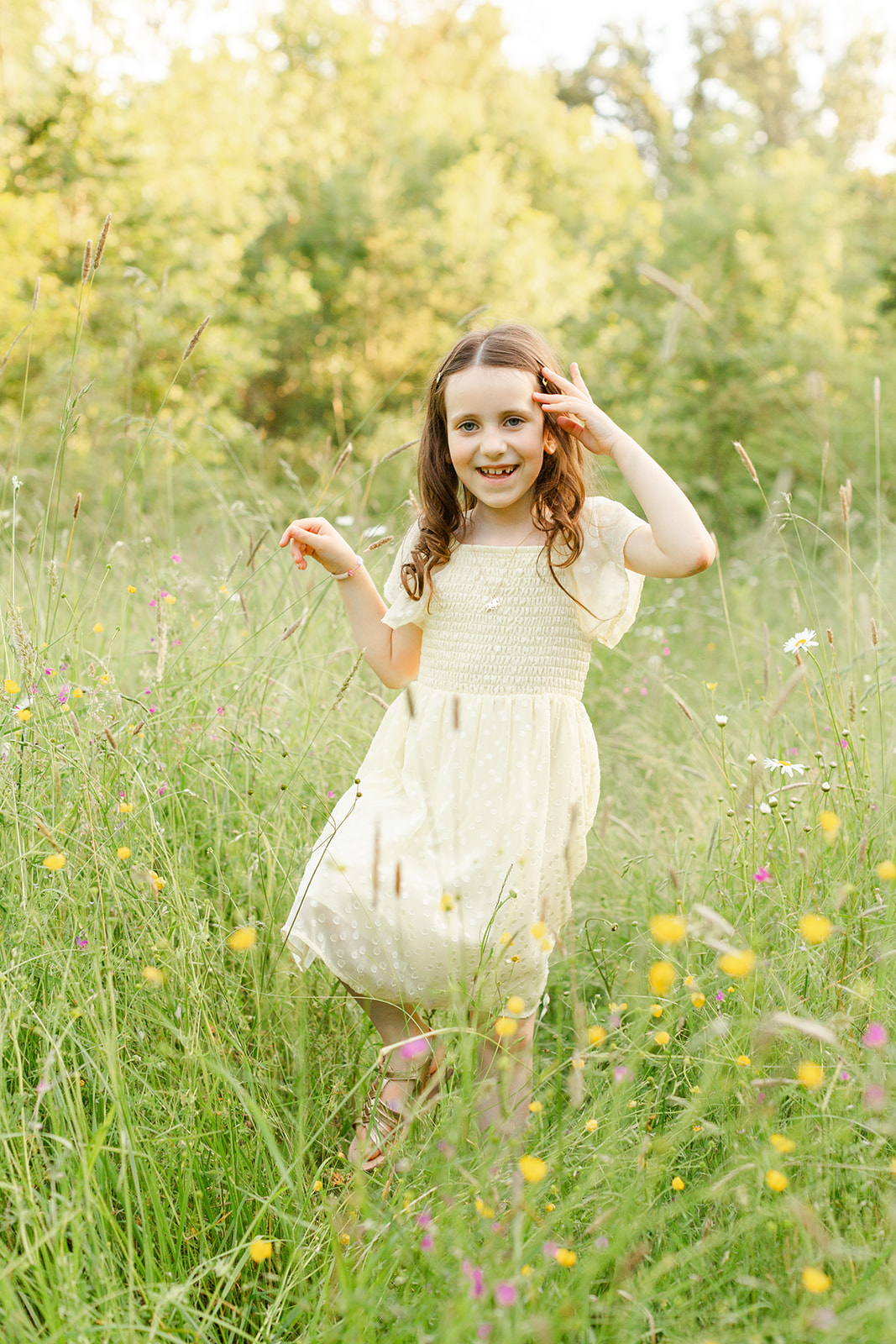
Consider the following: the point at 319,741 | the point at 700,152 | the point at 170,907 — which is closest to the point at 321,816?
the point at 319,741

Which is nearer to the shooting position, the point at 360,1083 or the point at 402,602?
the point at 360,1083

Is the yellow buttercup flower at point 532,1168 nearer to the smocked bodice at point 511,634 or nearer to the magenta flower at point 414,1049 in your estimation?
the magenta flower at point 414,1049

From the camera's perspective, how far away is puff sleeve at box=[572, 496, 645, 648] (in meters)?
1.84

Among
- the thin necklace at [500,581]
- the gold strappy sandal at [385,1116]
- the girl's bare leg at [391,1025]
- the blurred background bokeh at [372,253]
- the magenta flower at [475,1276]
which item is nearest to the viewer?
the magenta flower at [475,1276]

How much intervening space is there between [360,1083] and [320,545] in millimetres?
1017

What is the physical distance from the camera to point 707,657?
14.3ft

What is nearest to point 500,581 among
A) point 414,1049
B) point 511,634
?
point 511,634

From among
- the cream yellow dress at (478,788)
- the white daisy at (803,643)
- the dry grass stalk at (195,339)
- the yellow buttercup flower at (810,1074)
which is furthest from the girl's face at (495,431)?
the yellow buttercup flower at (810,1074)

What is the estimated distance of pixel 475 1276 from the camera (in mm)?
974

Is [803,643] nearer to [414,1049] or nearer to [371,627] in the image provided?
[371,627]

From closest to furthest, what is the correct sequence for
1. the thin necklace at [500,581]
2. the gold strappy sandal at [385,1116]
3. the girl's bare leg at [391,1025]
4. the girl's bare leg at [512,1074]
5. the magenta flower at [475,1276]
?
the magenta flower at [475,1276]
the gold strappy sandal at [385,1116]
the girl's bare leg at [512,1074]
the girl's bare leg at [391,1025]
the thin necklace at [500,581]

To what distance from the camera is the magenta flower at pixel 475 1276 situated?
97 centimetres

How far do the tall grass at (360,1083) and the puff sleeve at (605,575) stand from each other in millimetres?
284

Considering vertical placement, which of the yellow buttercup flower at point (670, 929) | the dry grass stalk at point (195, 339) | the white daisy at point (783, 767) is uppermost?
the dry grass stalk at point (195, 339)
